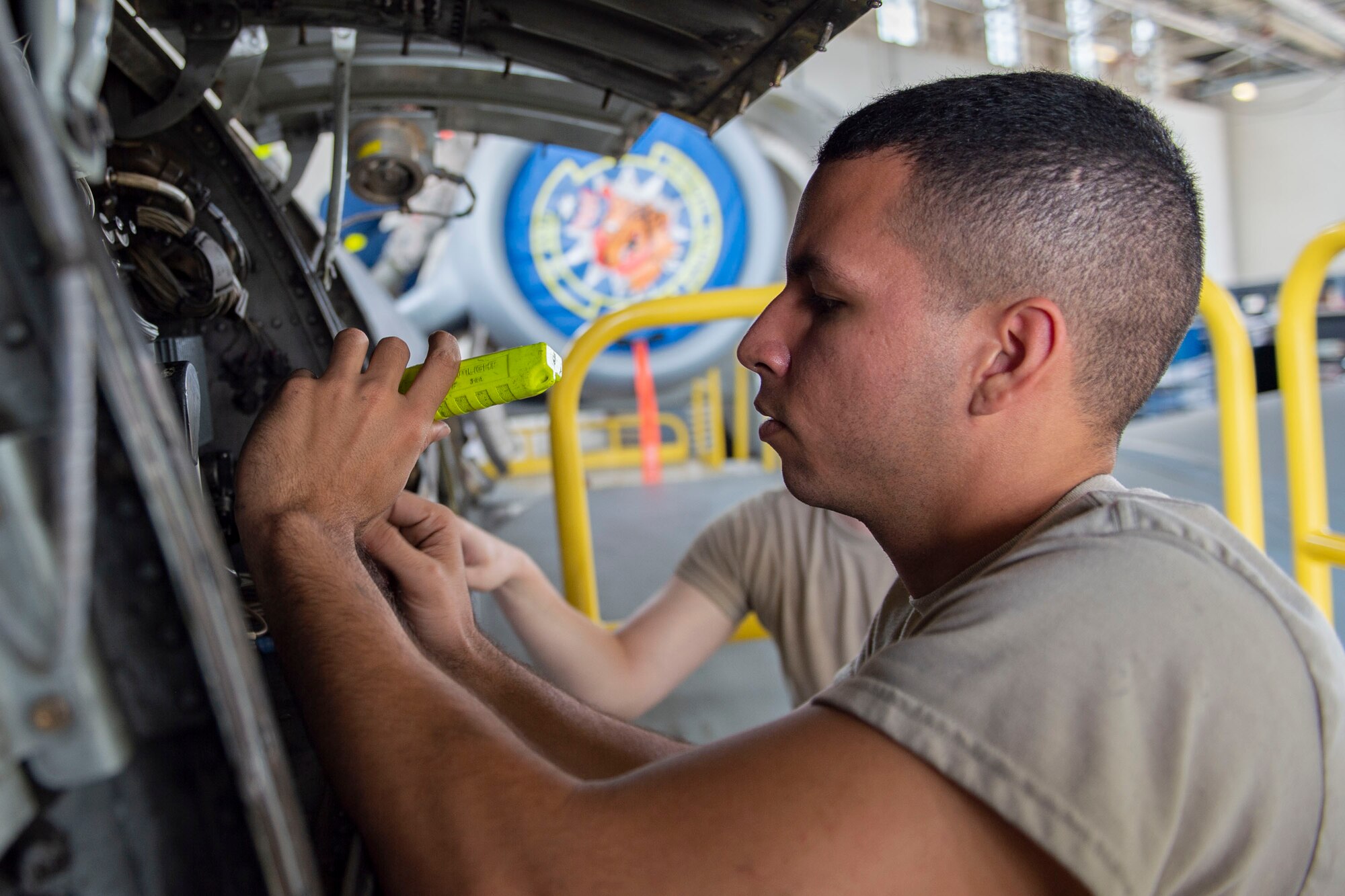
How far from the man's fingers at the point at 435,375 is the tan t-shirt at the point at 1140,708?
0.42 metres

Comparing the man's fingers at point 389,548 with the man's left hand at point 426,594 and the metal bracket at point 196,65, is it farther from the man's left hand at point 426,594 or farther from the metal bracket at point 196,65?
the metal bracket at point 196,65

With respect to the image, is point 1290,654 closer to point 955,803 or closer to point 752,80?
point 955,803

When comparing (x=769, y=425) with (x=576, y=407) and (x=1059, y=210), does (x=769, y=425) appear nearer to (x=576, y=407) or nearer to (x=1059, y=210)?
(x=1059, y=210)

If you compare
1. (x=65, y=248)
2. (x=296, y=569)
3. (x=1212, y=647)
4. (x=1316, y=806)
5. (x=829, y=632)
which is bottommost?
(x=829, y=632)

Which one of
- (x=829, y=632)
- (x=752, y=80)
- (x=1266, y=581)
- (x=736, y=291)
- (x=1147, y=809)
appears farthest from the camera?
(x=736, y=291)

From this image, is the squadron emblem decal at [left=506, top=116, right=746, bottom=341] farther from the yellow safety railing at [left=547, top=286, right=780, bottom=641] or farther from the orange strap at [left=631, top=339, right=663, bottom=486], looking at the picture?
the yellow safety railing at [left=547, top=286, right=780, bottom=641]

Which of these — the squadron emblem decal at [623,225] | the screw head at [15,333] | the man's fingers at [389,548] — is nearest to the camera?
the screw head at [15,333]

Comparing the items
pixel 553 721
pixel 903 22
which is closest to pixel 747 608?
pixel 553 721

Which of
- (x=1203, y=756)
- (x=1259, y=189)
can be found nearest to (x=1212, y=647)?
(x=1203, y=756)

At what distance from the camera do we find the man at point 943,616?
500mm

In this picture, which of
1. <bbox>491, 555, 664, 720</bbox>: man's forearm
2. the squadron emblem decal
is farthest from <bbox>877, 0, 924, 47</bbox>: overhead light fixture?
<bbox>491, 555, 664, 720</bbox>: man's forearm

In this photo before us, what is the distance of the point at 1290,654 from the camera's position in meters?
0.57

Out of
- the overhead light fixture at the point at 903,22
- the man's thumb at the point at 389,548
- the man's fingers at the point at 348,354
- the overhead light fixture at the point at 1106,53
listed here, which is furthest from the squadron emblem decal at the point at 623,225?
the overhead light fixture at the point at 1106,53

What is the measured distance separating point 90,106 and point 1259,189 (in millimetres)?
14627
